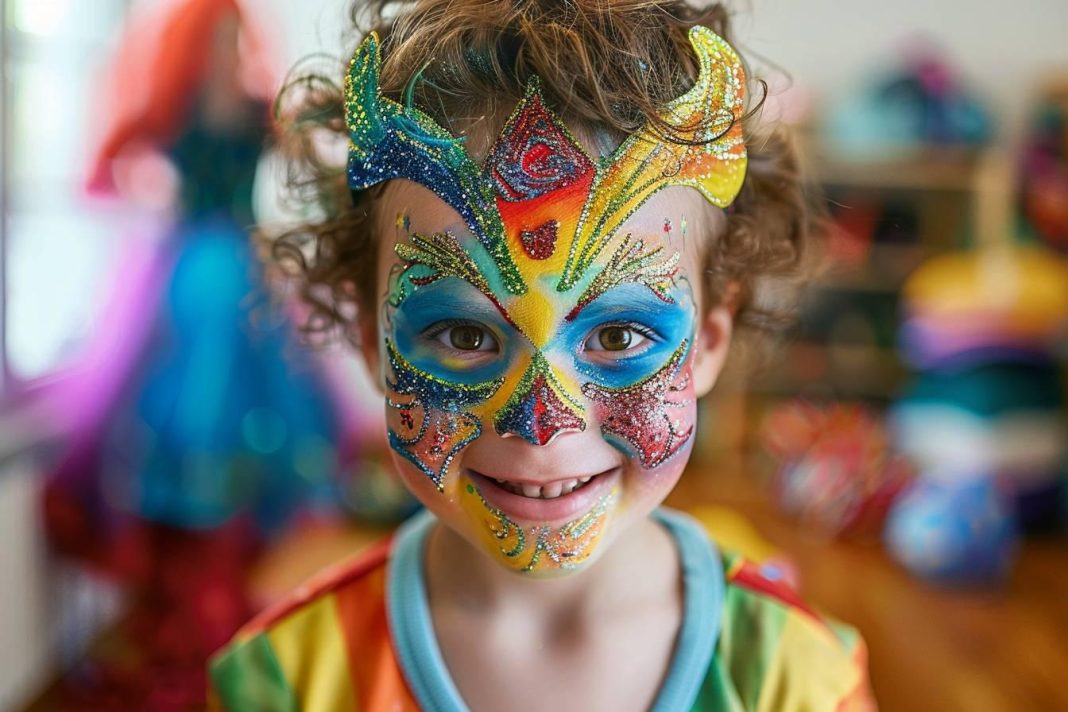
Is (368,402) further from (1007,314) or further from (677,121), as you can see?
(677,121)

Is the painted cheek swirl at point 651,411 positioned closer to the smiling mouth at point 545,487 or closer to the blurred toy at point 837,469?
the smiling mouth at point 545,487

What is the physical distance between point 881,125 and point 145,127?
8.44 feet

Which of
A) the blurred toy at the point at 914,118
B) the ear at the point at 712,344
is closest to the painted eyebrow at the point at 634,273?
the ear at the point at 712,344

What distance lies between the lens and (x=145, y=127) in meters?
1.84

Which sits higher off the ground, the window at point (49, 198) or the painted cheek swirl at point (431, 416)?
the painted cheek swirl at point (431, 416)

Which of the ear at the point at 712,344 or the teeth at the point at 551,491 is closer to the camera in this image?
the teeth at the point at 551,491

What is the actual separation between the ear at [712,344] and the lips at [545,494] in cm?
15

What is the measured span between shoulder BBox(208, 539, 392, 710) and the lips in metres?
0.22

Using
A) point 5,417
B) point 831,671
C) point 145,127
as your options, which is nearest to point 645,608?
point 831,671

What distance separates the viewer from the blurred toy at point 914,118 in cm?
344

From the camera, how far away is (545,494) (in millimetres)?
756

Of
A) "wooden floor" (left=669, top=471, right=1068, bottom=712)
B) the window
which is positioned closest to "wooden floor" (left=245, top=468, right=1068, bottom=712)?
"wooden floor" (left=669, top=471, right=1068, bottom=712)

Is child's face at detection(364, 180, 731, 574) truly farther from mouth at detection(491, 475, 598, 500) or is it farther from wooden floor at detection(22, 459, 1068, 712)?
wooden floor at detection(22, 459, 1068, 712)

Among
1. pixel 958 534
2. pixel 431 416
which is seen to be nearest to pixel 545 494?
pixel 431 416
